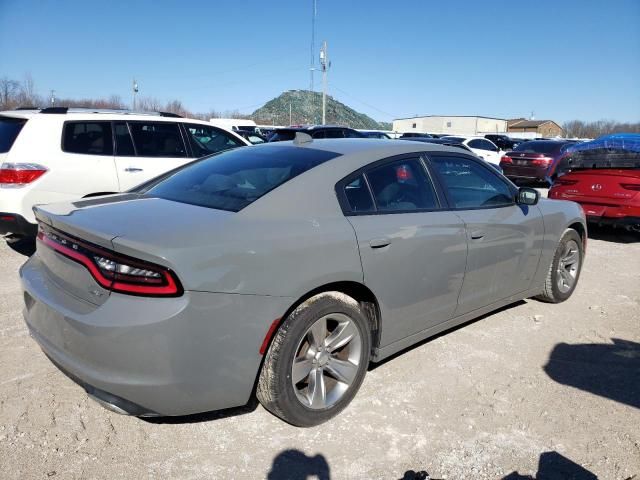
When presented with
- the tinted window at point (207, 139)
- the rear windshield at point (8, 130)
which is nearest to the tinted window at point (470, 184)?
the tinted window at point (207, 139)

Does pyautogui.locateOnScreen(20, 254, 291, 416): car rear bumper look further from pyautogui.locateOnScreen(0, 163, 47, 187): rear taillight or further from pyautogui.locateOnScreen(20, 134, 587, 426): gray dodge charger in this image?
pyautogui.locateOnScreen(0, 163, 47, 187): rear taillight

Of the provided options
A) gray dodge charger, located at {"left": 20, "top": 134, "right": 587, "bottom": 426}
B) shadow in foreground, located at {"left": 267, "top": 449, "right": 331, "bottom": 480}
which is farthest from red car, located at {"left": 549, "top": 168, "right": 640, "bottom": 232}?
shadow in foreground, located at {"left": 267, "top": 449, "right": 331, "bottom": 480}

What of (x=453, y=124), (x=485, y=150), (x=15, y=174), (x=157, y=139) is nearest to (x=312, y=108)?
(x=453, y=124)

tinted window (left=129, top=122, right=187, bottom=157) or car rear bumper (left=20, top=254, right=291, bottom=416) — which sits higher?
tinted window (left=129, top=122, right=187, bottom=157)

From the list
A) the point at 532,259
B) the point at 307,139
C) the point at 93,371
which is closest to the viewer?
the point at 93,371

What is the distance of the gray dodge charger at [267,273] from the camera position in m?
2.19

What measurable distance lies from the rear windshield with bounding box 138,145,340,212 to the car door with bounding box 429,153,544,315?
1021 millimetres

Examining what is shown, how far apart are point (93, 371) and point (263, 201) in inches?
44.8

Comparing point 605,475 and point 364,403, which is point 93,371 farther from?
point 605,475

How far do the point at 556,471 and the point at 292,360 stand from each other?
1.40 m

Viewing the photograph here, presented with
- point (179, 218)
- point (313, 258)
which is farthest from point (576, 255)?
Answer: point (179, 218)

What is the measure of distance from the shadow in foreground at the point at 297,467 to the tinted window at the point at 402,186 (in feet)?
4.75

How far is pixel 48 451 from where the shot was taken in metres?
2.45

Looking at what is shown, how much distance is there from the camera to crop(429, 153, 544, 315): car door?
139 inches
